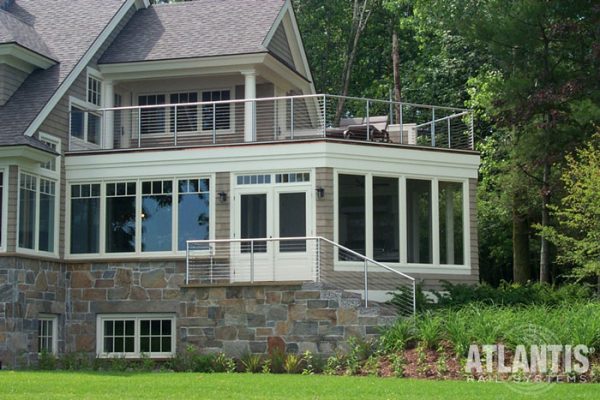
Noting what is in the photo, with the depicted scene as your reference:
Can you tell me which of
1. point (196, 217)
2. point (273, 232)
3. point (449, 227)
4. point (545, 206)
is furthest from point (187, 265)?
point (545, 206)

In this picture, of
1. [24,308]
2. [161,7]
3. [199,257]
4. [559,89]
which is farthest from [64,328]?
[559,89]

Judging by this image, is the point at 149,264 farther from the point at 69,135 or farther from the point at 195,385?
the point at 195,385

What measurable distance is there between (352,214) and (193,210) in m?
3.56

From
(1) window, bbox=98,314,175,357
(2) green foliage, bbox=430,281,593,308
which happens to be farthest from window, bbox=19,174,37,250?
(2) green foliage, bbox=430,281,593,308

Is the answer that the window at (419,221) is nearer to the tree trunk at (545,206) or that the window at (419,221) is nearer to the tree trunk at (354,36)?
the tree trunk at (545,206)

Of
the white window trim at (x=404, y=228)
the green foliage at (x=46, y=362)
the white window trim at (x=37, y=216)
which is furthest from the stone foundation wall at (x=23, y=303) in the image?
the white window trim at (x=404, y=228)

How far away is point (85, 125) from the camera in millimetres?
26391

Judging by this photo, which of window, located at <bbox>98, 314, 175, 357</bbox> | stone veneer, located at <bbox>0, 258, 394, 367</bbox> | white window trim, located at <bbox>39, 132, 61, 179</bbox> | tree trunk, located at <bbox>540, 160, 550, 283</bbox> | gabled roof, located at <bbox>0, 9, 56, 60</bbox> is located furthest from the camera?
tree trunk, located at <bbox>540, 160, 550, 283</bbox>

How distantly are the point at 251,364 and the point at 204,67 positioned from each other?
8.52 metres

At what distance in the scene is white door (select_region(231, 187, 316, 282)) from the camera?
24.0 m

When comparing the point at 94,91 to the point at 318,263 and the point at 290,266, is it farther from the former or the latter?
the point at 318,263

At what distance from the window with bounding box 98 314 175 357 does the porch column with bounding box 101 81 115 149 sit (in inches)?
177

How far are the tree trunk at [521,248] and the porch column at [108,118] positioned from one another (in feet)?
38.0

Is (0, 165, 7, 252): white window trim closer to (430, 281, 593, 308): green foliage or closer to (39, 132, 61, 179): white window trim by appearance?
(39, 132, 61, 179): white window trim
